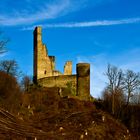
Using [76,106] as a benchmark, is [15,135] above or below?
below

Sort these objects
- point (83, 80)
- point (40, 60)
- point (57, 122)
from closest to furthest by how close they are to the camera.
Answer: point (57, 122), point (83, 80), point (40, 60)

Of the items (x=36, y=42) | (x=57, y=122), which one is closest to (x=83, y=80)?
(x=36, y=42)

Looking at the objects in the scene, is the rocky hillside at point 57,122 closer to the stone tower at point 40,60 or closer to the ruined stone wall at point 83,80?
the ruined stone wall at point 83,80

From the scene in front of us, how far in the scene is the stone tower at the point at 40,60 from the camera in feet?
167

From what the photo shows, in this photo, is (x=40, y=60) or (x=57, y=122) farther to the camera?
(x=40, y=60)

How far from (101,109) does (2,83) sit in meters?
12.1

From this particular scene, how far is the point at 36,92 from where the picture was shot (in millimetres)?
43312

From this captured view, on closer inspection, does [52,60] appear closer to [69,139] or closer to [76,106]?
[76,106]

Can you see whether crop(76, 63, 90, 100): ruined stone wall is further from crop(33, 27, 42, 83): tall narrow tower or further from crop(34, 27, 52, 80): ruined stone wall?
crop(33, 27, 42, 83): tall narrow tower

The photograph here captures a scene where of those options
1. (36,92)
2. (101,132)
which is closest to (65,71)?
(36,92)

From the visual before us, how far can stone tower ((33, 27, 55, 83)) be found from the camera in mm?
51031

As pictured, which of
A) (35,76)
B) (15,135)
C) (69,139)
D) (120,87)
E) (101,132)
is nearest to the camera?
(15,135)

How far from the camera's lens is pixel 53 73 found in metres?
52.2

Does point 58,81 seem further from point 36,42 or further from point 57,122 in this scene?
point 57,122
